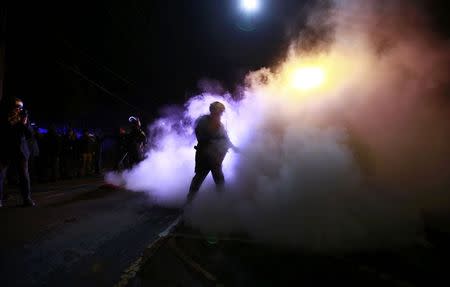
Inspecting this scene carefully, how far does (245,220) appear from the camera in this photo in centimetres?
497

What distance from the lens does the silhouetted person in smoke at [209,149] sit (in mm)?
5984

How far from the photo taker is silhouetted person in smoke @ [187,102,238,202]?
598 centimetres

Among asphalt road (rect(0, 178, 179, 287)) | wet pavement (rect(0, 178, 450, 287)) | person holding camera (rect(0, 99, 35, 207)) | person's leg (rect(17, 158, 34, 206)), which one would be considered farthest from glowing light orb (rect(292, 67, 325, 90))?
person's leg (rect(17, 158, 34, 206))

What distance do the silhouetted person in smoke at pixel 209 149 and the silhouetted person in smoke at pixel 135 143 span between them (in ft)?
16.2

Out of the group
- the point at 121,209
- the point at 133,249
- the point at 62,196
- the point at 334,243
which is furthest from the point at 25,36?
the point at 334,243

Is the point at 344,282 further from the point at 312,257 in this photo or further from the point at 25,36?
the point at 25,36

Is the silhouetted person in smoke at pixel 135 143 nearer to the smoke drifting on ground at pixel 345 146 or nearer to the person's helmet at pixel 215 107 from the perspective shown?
the smoke drifting on ground at pixel 345 146

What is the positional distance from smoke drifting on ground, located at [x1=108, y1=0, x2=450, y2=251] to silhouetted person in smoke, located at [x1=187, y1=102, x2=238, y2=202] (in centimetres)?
27

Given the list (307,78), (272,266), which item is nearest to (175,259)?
(272,266)

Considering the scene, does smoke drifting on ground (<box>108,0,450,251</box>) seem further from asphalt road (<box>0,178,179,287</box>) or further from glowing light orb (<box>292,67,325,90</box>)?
asphalt road (<box>0,178,179,287</box>)

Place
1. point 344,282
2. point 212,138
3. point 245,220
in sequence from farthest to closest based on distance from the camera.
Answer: point 212,138 < point 245,220 < point 344,282

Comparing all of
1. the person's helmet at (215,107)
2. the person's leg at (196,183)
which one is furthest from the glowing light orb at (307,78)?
the person's leg at (196,183)

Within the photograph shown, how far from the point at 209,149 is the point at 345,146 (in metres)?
2.30

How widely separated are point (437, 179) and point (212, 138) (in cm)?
450
